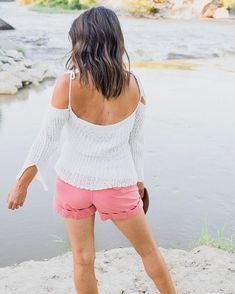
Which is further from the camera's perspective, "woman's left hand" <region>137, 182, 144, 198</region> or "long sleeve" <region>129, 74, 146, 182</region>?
"woman's left hand" <region>137, 182, 144, 198</region>

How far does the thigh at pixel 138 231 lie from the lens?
2195 mm

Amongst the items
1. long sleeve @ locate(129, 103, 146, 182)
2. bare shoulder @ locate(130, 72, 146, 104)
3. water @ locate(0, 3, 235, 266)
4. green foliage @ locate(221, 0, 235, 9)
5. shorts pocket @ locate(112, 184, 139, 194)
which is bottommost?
green foliage @ locate(221, 0, 235, 9)

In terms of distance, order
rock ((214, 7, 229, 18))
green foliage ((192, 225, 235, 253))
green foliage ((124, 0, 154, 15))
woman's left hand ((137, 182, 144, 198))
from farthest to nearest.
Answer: green foliage ((124, 0, 154, 15)), rock ((214, 7, 229, 18)), green foliage ((192, 225, 235, 253)), woman's left hand ((137, 182, 144, 198))

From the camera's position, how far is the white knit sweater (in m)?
2.09

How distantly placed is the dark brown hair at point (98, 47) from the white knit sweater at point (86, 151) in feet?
0.51

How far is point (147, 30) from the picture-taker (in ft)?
79.8

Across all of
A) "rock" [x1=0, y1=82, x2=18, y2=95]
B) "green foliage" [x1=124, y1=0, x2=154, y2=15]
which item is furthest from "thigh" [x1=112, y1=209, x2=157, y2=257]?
"green foliage" [x1=124, y1=0, x2=154, y2=15]

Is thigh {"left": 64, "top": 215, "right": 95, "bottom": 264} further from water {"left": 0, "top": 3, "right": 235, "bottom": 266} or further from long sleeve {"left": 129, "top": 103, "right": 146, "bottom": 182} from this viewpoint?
water {"left": 0, "top": 3, "right": 235, "bottom": 266}

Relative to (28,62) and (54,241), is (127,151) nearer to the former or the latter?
(54,241)

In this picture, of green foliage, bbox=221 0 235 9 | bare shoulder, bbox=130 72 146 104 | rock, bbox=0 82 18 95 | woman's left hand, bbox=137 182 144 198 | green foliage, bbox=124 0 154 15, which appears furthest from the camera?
green foliage, bbox=124 0 154 15

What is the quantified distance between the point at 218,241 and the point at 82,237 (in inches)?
74.7

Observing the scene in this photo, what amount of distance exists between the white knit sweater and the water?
6.05 ft

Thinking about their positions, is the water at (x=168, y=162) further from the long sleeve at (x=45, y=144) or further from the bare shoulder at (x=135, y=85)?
the bare shoulder at (x=135, y=85)

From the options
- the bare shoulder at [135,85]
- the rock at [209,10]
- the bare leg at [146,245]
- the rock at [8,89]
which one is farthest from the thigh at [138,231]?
the rock at [209,10]
